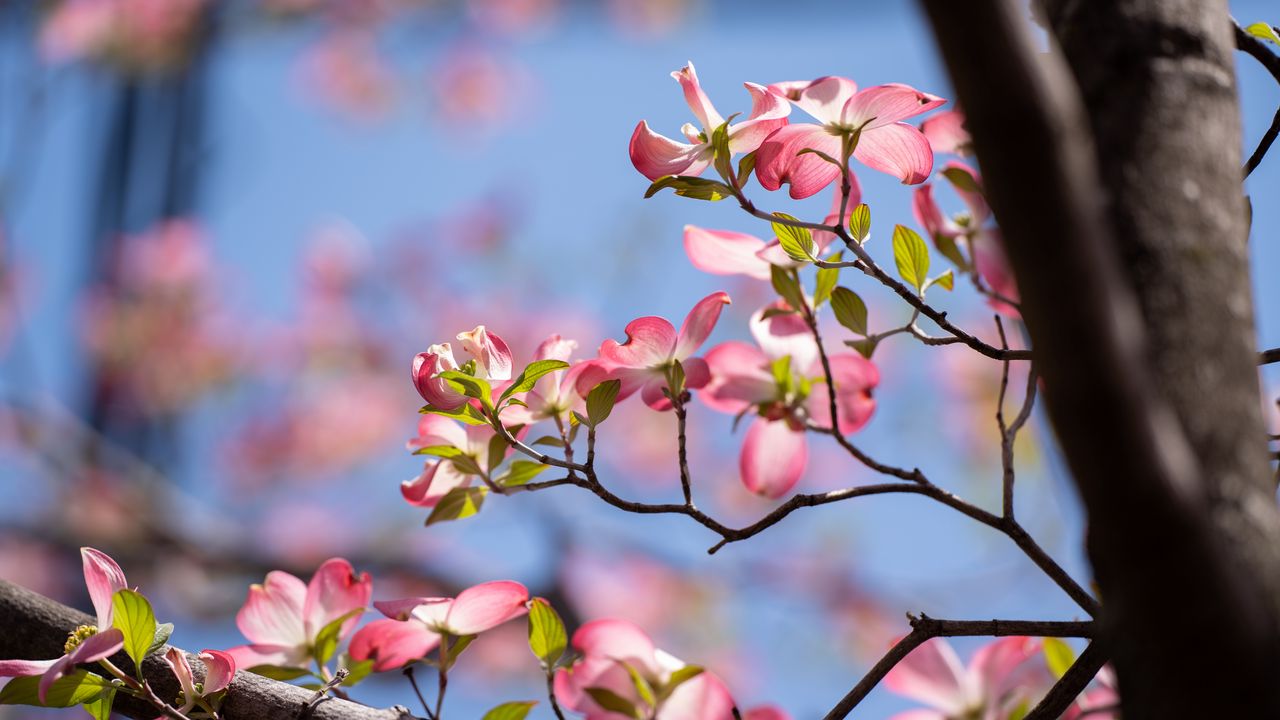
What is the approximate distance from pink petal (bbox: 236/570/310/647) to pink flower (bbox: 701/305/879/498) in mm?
287

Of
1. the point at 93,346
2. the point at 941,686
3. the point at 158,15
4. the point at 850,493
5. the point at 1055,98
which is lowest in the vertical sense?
the point at 941,686

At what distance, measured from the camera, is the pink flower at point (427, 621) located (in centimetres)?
52

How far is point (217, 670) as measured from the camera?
475 millimetres

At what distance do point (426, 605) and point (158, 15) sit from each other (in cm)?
398

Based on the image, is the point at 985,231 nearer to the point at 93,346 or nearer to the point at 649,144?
the point at 649,144

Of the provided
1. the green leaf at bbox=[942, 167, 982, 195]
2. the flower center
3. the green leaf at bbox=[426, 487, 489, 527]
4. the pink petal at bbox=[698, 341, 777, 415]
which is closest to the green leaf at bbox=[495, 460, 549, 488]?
the green leaf at bbox=[426, 487, 489, 527]

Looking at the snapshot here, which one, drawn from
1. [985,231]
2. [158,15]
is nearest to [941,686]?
[985,231]

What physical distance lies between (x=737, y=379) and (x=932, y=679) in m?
0.22

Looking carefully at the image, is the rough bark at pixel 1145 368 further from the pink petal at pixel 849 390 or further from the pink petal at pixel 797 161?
the pink petal at pixel 849 390

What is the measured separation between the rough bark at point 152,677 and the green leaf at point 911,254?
38 centimetres

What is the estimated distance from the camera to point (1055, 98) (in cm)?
25

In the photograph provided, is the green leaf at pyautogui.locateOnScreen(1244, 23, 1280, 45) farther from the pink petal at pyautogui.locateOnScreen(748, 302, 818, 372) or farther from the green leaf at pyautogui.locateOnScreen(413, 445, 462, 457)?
the green leaf at pyautogui.locateOnScreen(413, 445, 462, 457)

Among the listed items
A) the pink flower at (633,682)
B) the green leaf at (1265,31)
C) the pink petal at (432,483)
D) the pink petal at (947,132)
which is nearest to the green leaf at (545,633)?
the pink flower at (633,682)

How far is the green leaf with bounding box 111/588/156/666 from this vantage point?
46cm
